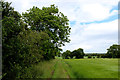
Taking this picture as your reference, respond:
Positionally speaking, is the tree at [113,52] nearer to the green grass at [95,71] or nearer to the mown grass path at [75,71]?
the green grass at [95,71]

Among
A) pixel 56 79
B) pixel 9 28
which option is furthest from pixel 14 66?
pixel 56 79

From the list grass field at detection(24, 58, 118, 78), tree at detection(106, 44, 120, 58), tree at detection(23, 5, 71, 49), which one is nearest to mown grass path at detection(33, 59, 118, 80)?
grass field at detection(24, 58, 118, 78)

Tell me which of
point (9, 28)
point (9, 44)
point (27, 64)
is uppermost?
point (9, 28)

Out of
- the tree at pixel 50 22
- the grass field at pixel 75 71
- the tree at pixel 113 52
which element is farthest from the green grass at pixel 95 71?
the tree at pixel 113 52

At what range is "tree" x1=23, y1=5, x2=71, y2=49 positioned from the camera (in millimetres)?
40719

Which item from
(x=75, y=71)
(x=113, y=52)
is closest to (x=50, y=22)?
(x=75, y=71)

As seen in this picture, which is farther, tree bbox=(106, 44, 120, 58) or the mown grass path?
tree bbox=(106, 44, 120, 58)

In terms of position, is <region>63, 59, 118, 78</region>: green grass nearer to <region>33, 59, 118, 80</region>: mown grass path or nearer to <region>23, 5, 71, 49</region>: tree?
<region>33, 59, 118, 80</region>: mown grass path

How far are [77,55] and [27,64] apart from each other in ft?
418

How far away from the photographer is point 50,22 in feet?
135

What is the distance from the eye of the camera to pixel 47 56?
37.4 metres

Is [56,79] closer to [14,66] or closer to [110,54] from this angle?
[14,66]

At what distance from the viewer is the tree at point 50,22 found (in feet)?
134

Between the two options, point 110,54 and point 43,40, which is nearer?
point 43,40
